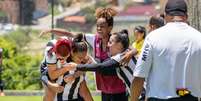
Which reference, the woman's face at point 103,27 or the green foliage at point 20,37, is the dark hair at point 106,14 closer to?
the woman's face at point 103,27

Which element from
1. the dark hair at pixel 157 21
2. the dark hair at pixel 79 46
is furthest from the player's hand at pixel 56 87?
the dark hair at pixel 157 21

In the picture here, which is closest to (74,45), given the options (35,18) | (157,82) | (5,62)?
(157,82)

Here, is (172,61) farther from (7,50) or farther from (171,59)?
(7,50)

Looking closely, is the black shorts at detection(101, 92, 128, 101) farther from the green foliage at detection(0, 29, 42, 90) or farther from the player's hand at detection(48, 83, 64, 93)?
the green foliage at detection(0, 29, 42, 90)

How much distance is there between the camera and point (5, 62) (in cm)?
2166

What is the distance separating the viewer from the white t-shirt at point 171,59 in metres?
6.16

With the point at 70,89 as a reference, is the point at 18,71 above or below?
below

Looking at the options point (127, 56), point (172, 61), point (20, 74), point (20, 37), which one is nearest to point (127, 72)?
point (127, 56)

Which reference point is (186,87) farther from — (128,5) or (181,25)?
(128,5)

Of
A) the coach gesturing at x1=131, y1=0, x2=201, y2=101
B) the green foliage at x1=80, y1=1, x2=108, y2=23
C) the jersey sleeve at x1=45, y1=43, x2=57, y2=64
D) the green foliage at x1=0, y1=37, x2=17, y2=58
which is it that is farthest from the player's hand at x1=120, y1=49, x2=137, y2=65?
the green foliage at x1=80, y1=1, x2=108, y2=23

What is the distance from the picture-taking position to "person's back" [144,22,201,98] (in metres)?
6.16

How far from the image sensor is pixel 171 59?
6.18m

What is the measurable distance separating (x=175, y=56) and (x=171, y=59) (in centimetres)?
4

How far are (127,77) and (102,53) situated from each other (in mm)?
491
